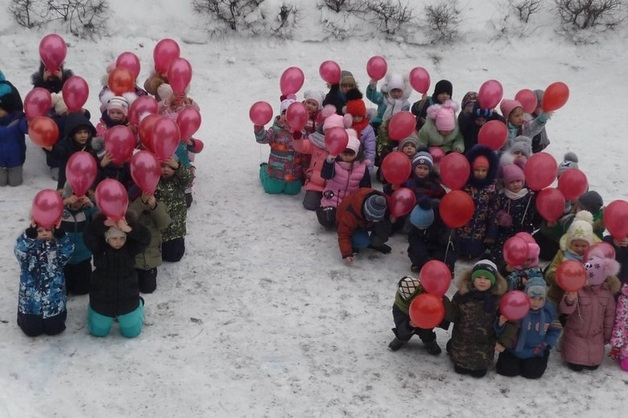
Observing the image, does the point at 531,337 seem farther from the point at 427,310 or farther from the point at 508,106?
the point at 508,106

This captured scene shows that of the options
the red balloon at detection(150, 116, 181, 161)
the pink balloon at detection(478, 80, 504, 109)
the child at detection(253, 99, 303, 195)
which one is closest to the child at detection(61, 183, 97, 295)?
the red balloon at detection(150, 116, 181, 161)

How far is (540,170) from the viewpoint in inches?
280

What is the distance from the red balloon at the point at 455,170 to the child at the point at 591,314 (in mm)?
1425

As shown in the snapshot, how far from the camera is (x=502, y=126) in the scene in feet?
24.8

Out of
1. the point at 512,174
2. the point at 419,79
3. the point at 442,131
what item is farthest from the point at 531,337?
the point at 419,79

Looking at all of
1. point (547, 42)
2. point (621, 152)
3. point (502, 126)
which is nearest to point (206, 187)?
point (502, 126)

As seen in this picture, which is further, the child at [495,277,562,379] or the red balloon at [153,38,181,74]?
the red balloon at [153,38,181,74]

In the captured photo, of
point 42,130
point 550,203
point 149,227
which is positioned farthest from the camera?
point 550,203

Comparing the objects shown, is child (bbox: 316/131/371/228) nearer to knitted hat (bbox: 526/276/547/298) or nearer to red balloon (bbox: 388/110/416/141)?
red balloon (bbox: 388/110/416/141)

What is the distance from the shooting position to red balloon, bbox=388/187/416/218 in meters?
7.48

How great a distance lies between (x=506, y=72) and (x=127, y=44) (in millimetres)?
6076

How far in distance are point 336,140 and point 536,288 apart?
264cm

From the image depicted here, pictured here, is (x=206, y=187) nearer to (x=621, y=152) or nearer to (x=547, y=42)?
(x=621, y=152)

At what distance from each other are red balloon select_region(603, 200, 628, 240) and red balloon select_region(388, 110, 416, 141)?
2.32 m
